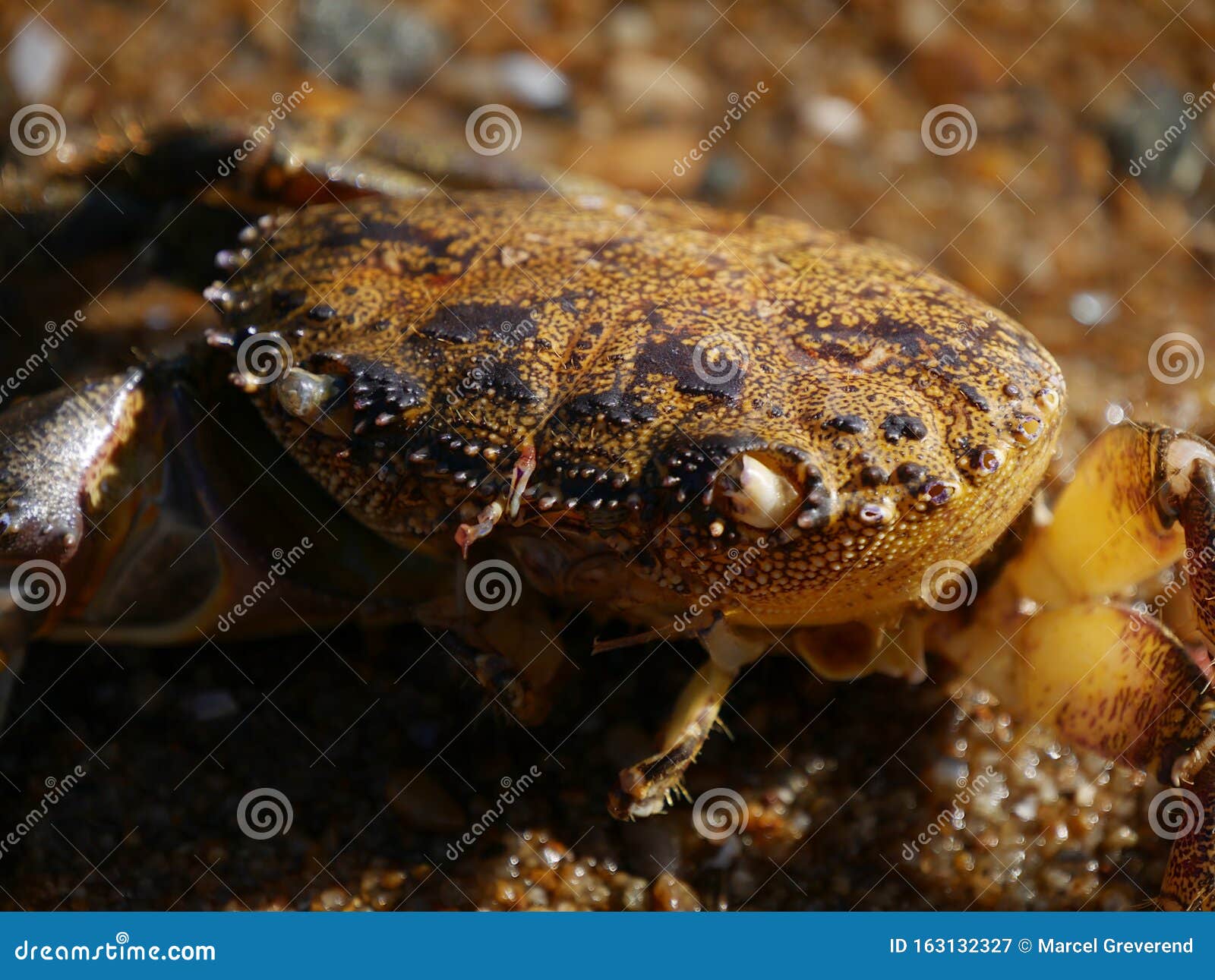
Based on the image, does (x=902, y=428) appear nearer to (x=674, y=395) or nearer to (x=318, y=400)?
(x=674, y=395)

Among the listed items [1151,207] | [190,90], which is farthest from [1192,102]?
[190,90]

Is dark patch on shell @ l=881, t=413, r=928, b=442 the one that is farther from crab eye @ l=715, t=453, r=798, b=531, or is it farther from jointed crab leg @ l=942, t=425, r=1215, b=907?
jointed crab leg @ l=942, t=425, r=1215, b=907

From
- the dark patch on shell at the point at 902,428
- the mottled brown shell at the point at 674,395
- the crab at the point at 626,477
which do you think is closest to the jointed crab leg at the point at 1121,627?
the crab at the point at 626,477

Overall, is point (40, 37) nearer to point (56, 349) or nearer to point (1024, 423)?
point (56, 349)

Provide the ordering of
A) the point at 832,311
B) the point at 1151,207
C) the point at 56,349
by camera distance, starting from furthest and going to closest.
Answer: the point at 1151,207 < the point at 56,349 < the point at 832,311

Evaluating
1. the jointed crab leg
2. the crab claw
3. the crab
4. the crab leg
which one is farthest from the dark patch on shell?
the crab claw
